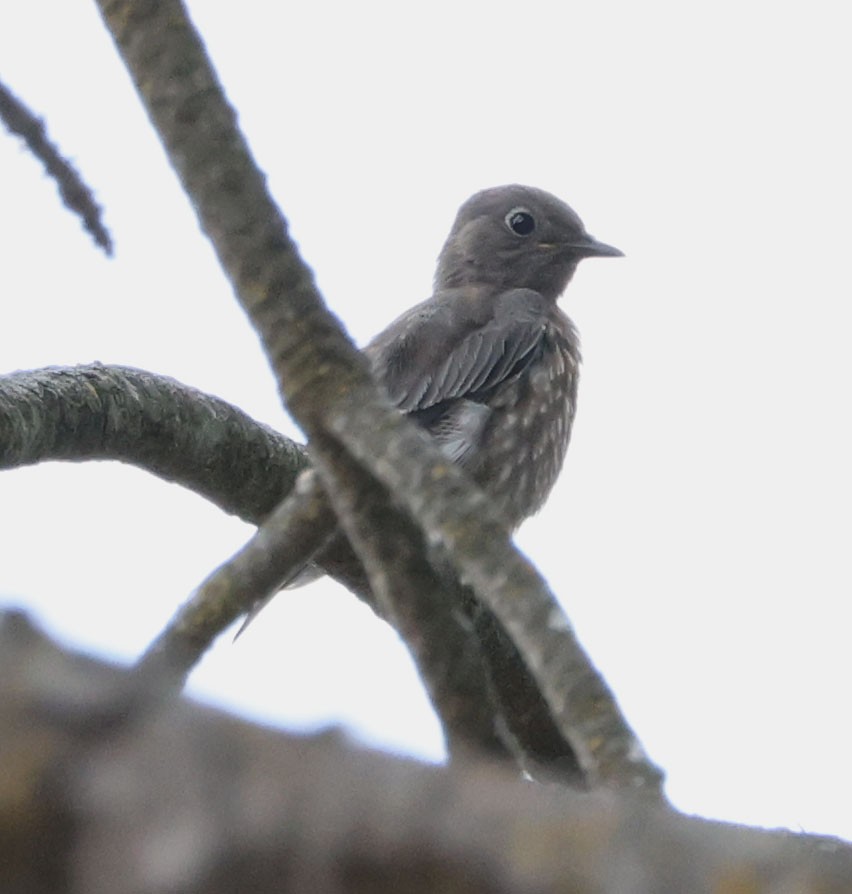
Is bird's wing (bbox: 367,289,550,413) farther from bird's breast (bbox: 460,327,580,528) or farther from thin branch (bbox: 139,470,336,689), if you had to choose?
thin branch (bbox: 139,470,336,689)

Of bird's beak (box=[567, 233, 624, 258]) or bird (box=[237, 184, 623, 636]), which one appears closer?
bird (box=[237, 184, 623, 636])

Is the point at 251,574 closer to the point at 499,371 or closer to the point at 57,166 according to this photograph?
the point at 57,166

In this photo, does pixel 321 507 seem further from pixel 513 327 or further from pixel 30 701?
pixel 513 327

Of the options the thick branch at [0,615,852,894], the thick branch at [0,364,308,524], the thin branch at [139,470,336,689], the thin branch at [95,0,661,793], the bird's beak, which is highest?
the bird's beak

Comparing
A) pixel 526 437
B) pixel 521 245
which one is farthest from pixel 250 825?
pixel 521 245

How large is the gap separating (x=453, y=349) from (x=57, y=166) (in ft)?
12.4

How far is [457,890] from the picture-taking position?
73cm

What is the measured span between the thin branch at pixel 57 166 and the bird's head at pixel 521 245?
Result: 466cm

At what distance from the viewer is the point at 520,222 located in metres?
8.34

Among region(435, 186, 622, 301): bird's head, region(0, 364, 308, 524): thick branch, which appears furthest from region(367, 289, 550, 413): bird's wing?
region(0, 364, 308, 524): thick branch

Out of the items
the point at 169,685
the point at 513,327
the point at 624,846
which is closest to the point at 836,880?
Answer: the point at 624,846

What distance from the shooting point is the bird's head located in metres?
8.22

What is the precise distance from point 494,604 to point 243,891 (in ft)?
4.25

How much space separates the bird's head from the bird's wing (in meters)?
0.52
